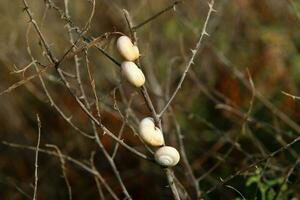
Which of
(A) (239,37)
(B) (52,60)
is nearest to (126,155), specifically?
(A) (239,37)

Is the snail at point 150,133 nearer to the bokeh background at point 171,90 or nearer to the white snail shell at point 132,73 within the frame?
the white snail shell at point 132,73

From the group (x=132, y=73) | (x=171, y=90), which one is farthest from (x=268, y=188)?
(x=171, y=90)

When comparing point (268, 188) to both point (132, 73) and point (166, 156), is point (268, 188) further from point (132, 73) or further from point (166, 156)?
point (132, 73)

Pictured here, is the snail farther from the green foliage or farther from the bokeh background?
the bokeh background

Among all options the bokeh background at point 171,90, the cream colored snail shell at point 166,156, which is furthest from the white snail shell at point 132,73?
the bokeh background at point 171,90

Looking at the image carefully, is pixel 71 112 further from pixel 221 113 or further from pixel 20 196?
pixel 221 113

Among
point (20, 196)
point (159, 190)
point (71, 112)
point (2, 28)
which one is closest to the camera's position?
point (159, 190)
